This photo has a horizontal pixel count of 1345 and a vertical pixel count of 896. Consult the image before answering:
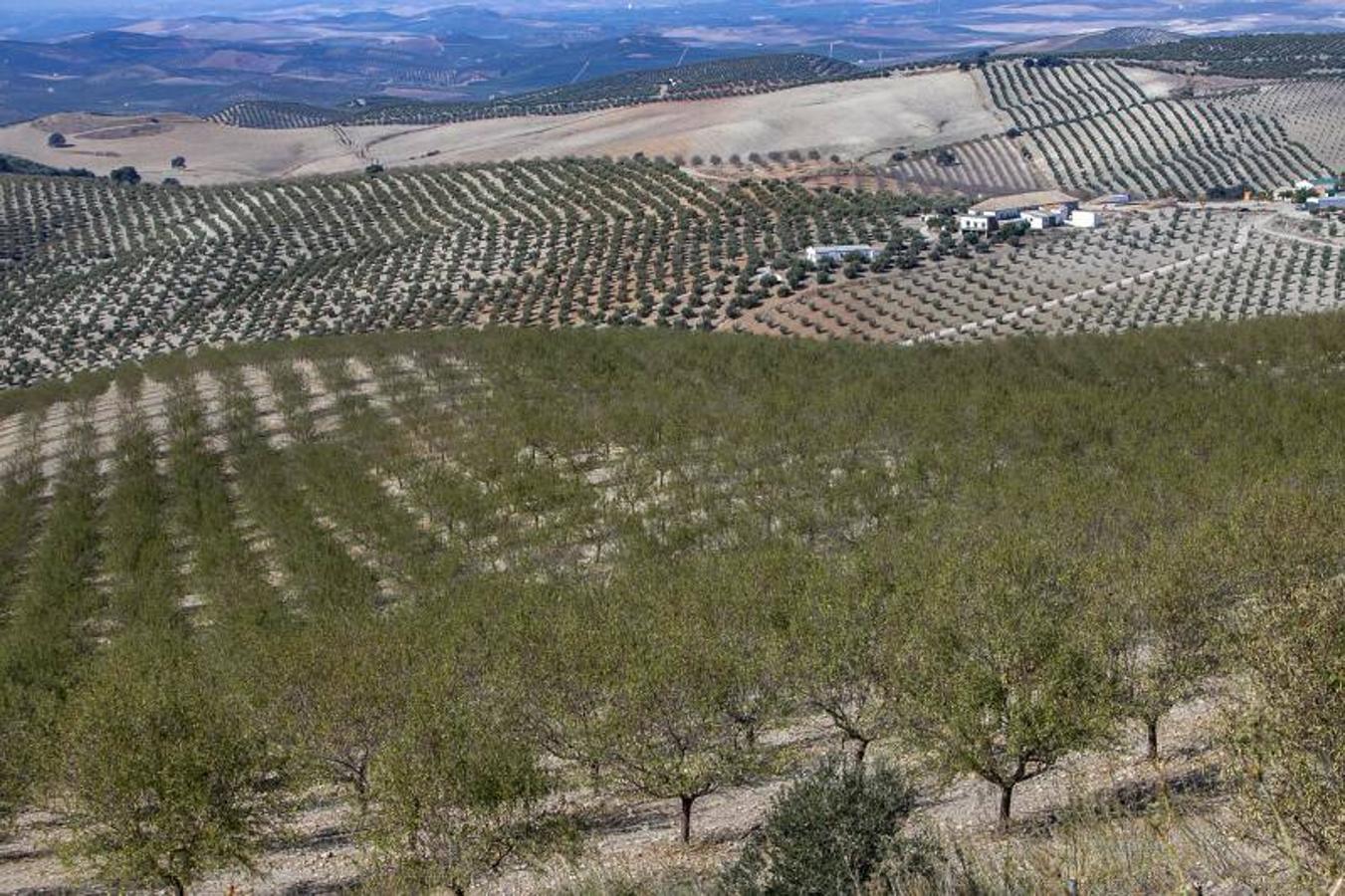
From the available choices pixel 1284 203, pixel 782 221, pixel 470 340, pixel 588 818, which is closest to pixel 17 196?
pixel 782 221

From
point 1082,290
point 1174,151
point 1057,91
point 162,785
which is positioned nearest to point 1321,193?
point 1174,151

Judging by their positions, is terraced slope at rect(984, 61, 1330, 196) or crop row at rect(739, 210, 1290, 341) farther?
terraced slope at rect(984, 61, 1330, 196)

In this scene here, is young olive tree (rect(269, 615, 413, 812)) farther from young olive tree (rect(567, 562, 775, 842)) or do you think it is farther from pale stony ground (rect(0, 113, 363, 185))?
pale stony ground (rect(0, 113, 363, 185))

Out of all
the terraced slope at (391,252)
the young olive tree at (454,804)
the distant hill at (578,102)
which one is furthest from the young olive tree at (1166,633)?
the distant hill at (578,102)

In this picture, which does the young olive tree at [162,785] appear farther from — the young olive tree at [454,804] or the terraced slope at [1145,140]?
the terraced slope at [1145,140]

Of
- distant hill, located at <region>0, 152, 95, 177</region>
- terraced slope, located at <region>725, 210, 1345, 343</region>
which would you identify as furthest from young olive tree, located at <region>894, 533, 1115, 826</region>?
distant hill, located at <region>0, 152, 95, 177</region>

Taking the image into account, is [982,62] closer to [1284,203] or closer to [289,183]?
[1284,203]

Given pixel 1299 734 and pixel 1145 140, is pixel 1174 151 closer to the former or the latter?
pixel 1145 140
